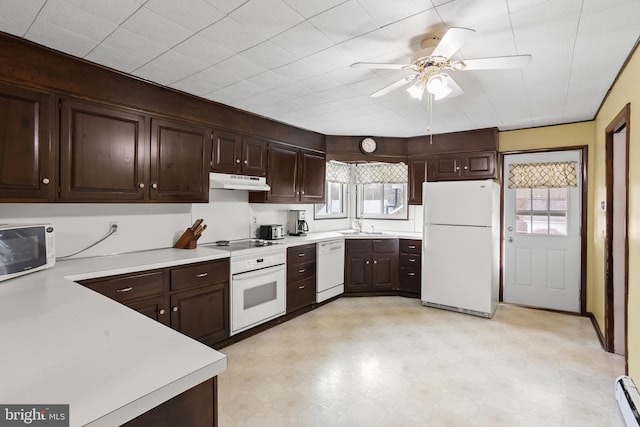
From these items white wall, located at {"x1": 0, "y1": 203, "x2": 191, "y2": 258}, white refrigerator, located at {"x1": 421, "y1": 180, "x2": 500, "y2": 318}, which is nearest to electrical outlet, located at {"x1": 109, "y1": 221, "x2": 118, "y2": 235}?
white wall, located at {"x1": 0, "y1": 203, "x2": 191, "y2": 258}

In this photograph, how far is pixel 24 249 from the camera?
1.97 meters

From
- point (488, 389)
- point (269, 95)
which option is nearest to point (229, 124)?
point (269, 95)

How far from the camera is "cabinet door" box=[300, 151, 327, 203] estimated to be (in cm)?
436

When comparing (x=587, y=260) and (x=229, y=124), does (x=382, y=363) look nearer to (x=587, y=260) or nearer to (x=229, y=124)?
(x=229, y=124)

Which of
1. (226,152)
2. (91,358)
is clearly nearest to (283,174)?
(226,152)

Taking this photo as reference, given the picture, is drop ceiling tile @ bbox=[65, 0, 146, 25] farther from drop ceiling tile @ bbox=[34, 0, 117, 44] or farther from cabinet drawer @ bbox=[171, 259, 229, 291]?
cabinet drawer @ bbox=[171, 259, 229, 291]

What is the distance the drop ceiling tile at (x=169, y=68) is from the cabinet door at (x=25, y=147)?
679 mm

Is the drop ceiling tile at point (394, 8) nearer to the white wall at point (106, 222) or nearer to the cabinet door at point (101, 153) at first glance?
the cabinet door at point (101, 153)

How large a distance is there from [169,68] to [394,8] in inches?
66.7

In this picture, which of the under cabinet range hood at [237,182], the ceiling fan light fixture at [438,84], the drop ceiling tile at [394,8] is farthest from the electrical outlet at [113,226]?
the ceiling fan light fixture at [438,84]

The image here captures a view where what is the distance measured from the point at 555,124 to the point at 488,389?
333cm

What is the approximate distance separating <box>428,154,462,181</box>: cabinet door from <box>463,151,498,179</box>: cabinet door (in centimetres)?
10

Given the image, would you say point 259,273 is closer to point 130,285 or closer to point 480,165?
point 130,285

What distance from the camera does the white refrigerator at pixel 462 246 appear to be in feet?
12.7
